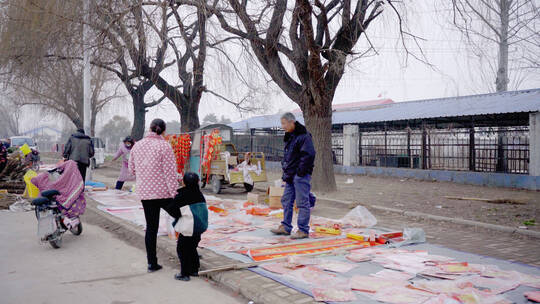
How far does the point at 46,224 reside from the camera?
241 inches

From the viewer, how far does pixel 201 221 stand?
15.6 feet

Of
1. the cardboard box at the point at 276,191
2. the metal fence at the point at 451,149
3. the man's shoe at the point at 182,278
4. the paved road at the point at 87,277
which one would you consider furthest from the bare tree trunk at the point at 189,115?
the man's shoe at the point at 182,278

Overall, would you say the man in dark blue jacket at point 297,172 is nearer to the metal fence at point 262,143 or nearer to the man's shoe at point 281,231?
the man's shoe at point 281,231

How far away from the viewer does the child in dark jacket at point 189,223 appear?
467 centimetres

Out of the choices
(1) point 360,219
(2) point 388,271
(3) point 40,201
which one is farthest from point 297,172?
(3) point 40,201

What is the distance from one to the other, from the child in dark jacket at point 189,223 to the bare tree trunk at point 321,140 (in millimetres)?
7404

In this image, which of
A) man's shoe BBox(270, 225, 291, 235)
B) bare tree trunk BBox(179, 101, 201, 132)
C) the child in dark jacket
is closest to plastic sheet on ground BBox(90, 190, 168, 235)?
man's shoe BBox(270, 225, 291, 235)

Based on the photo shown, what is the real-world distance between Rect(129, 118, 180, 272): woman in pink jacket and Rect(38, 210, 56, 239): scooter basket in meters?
2.07

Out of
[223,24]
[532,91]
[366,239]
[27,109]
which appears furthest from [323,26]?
[27,109]

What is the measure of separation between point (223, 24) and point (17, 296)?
8791mm

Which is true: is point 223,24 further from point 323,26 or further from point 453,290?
point 453,290

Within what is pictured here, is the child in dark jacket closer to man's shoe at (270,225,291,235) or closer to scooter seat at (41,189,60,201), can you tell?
man's shoe at (270,225,291,235)

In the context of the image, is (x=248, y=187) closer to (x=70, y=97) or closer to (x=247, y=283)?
(x=247, y=283)

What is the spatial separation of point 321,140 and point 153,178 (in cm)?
756
